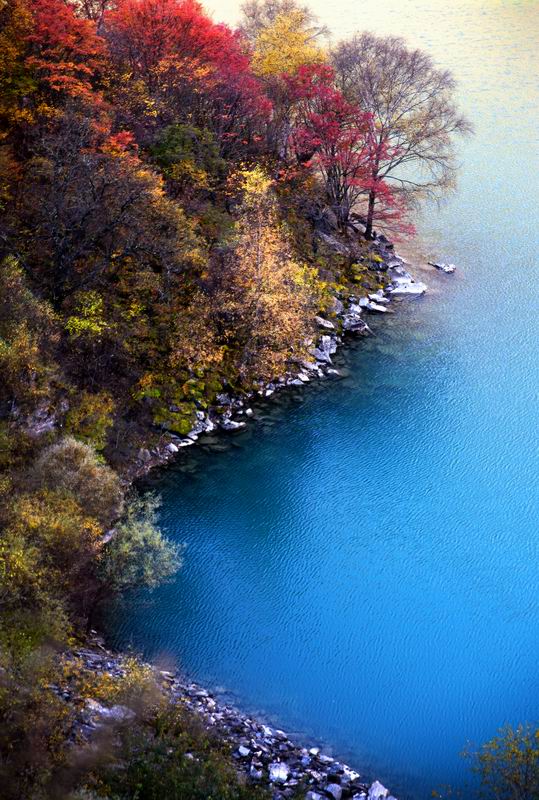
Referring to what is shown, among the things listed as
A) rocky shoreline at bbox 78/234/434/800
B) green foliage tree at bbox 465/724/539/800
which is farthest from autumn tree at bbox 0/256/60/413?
green foliage tree at bbox 465/724/539/800

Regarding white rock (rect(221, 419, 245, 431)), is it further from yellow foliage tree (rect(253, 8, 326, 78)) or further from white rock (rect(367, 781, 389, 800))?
yellow foliage tree (rect(253, 8, 326, 78))

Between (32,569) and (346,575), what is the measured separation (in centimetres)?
1341

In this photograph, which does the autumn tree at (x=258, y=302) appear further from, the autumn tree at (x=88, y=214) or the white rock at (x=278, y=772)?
the white rock at (x=278, y=772)

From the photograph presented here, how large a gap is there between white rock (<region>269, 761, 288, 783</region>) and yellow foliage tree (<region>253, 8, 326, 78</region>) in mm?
41907

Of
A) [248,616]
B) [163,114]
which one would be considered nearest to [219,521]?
[248,616]

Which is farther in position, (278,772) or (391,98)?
(391,98)

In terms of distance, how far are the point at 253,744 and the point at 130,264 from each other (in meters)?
23.3

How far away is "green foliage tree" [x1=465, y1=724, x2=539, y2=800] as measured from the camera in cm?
2233

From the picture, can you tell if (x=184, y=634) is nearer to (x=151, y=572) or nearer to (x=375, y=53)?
(x=151, y=572)

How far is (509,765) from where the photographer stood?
77.6 ft

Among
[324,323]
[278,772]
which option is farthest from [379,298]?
[278,772]

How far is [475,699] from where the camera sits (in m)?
27.7

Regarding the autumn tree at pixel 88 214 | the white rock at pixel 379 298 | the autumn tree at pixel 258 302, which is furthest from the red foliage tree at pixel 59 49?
the white rock at pixel 379 298

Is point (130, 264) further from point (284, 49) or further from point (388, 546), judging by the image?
point (284, 49)
